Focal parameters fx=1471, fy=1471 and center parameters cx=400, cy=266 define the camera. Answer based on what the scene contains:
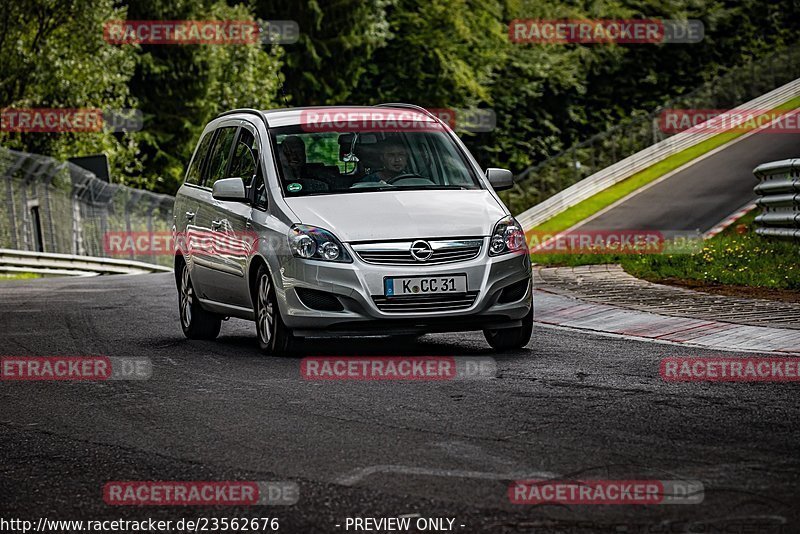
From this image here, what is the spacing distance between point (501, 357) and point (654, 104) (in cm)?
6109

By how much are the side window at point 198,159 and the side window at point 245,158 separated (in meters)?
0.88

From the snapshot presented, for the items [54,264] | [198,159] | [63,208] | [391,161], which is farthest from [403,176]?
[63,208]

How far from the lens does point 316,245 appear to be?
420 inches

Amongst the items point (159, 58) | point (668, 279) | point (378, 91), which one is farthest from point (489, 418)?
point (378, 91)

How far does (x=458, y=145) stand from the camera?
12203 millimetres

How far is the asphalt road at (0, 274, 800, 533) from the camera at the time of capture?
5883mm

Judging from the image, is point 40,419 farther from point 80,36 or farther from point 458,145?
point 80,36

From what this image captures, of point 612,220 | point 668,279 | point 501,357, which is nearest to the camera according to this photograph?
point 501,357

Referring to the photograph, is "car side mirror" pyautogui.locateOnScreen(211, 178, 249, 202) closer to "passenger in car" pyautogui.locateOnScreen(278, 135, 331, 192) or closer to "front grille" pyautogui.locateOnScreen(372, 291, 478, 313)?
"passenger in car" pyautogui.locateOnScreen(278, 135, 331, 192)

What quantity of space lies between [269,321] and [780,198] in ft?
28.7

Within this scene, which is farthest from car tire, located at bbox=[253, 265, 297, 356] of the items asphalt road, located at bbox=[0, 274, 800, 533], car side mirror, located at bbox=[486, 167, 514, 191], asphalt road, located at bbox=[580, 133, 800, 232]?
asphalt road, located at bbox=[580, 133, 800, 232]

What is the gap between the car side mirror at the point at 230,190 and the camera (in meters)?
11.5

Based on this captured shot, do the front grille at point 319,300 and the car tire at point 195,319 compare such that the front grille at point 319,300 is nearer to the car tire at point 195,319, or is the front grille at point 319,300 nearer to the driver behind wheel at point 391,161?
the driver behind wheel at point 391,161

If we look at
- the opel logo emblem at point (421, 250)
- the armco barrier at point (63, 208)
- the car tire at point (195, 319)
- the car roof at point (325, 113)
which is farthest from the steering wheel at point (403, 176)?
the armco barrier at point (63, 208)
